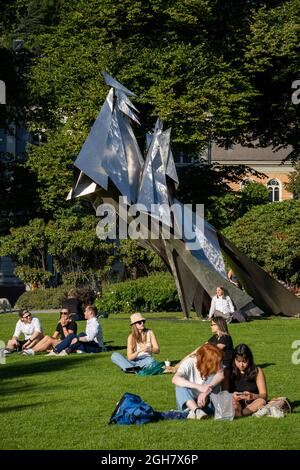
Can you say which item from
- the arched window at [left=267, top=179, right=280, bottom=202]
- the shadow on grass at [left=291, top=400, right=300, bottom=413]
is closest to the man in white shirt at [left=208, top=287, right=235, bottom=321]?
the shadow on grass at [left=291, top=400, right=300, bottom=413]

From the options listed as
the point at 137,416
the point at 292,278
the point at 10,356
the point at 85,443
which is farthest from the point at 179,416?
the point at 292,278

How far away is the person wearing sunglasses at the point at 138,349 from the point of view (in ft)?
61.1

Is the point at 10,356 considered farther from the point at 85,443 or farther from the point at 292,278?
the point at 292,278

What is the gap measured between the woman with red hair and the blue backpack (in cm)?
61

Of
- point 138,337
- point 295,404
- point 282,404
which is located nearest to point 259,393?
point 282,404

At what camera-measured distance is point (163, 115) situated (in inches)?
1620

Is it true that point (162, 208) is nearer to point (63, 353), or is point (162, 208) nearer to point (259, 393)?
point (63, 353)

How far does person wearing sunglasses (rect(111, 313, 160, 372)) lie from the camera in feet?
61.1

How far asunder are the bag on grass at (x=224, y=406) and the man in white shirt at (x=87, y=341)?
7438 millimetres

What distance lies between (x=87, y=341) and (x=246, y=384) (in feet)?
24.0

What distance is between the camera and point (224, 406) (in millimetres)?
13789

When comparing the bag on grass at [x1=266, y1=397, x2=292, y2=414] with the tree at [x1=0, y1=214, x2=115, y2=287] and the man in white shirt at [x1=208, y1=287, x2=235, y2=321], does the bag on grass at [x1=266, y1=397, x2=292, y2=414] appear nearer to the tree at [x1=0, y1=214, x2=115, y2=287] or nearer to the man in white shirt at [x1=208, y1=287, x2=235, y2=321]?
the man in white shirt at [x1=208, y1=287, x2=235, y2=321]

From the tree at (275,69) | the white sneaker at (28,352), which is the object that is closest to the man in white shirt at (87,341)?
the white sneaker at (28,352)

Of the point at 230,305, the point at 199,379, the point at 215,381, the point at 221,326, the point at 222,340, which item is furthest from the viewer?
the point at 230,305
